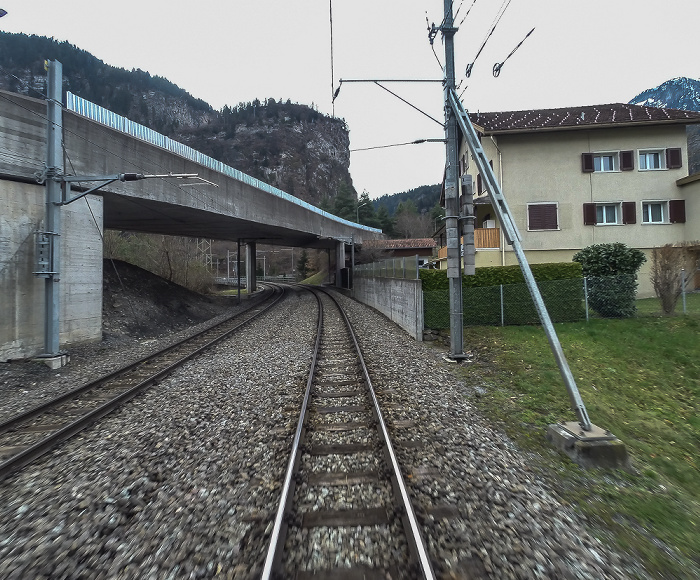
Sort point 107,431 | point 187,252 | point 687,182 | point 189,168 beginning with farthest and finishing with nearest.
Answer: point 187,252 → point 687,182 → point 189,168 → point 107,431

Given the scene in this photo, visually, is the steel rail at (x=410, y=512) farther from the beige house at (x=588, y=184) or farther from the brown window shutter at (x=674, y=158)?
the brown window shutter at (x=674, y=158)

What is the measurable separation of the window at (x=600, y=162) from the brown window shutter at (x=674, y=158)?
81.7 inches

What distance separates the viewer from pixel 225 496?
3795 millimetres

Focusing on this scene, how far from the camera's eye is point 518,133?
20234 millimetres

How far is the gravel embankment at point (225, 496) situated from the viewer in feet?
9.49

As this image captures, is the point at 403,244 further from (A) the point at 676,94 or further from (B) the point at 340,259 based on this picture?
(A) the point at 676,94

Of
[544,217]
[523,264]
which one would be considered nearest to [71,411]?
[523,264]

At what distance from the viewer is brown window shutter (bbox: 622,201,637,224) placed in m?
20.1

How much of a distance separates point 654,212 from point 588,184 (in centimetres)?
371

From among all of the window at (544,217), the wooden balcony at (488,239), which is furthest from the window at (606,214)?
the wooden balcony at (488,239)

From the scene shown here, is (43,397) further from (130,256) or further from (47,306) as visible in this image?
(130,256)

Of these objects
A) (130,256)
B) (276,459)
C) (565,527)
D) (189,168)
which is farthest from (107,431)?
(130,256)

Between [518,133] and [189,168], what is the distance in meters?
16.0

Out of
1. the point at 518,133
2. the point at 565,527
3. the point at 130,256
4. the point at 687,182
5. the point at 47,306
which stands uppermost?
the point at 518,133
